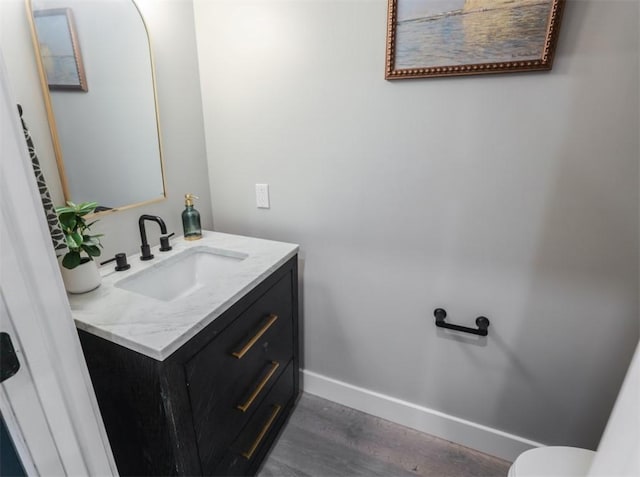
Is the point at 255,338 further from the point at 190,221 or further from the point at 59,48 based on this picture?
the point at 59,48

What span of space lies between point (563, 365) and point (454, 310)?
41 cm

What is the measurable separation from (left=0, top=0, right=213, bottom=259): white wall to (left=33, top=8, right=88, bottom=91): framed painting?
0.10 ft

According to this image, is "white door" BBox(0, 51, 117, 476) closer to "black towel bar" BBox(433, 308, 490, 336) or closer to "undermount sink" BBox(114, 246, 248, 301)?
"undermount sink" BBox(114, 246, 248, 301)

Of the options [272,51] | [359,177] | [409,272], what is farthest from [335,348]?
[272,51]

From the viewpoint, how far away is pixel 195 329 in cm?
82

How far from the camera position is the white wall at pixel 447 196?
981 mm

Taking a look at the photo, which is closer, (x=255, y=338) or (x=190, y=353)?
(x=190, y=353)

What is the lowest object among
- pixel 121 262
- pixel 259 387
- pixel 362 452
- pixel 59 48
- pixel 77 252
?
pixel 362 452

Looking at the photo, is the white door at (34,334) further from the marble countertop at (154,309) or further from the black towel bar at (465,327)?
the black towel bar at (465,327)

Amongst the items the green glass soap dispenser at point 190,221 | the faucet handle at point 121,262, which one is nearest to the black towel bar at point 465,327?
the green glass soap dispenser at point 190,221

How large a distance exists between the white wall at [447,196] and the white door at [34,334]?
3.10 ft

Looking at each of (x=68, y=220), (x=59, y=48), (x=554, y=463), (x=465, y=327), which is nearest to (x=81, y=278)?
(x=68, y=220)

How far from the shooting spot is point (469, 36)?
1.00 m

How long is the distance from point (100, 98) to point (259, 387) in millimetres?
1124
